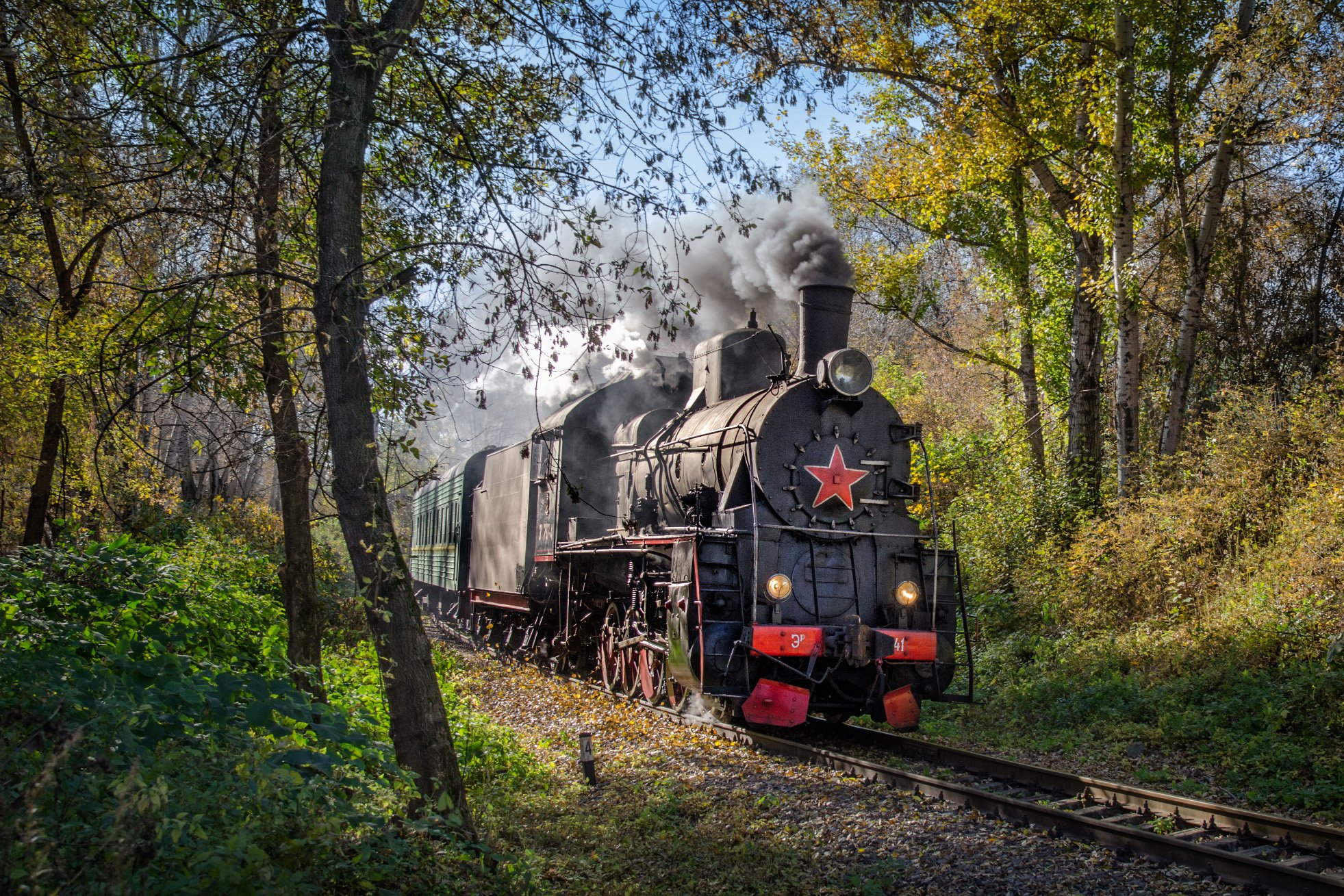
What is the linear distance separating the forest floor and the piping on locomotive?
79 centimetres

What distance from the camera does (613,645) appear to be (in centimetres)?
1086

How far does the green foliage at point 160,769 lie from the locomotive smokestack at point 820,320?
18.4 feet

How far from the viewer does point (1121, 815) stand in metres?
5.99

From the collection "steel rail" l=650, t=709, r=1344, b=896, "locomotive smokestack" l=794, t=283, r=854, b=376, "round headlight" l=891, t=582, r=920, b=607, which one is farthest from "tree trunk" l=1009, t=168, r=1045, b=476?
"steel rail" l=650, t=709, r=1344, b=896

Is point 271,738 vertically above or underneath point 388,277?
underneath

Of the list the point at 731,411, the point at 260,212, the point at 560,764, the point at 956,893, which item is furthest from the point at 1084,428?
the point at 260,212

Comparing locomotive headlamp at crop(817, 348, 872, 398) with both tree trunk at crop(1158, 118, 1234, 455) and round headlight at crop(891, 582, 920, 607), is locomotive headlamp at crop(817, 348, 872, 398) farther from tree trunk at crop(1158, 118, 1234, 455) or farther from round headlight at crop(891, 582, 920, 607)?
tree trunk at crop(1158, 118, 1234, 455)

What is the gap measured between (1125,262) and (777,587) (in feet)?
26.3

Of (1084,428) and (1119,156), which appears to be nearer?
(1119,156)

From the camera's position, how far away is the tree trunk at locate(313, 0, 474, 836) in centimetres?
498

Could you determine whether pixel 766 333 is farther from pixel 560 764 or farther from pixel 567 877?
pixel 567 877

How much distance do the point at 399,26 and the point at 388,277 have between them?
1.53 metres

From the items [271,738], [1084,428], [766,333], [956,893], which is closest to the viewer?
[271,738]

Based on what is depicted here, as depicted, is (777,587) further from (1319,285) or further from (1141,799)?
(1319,285)
